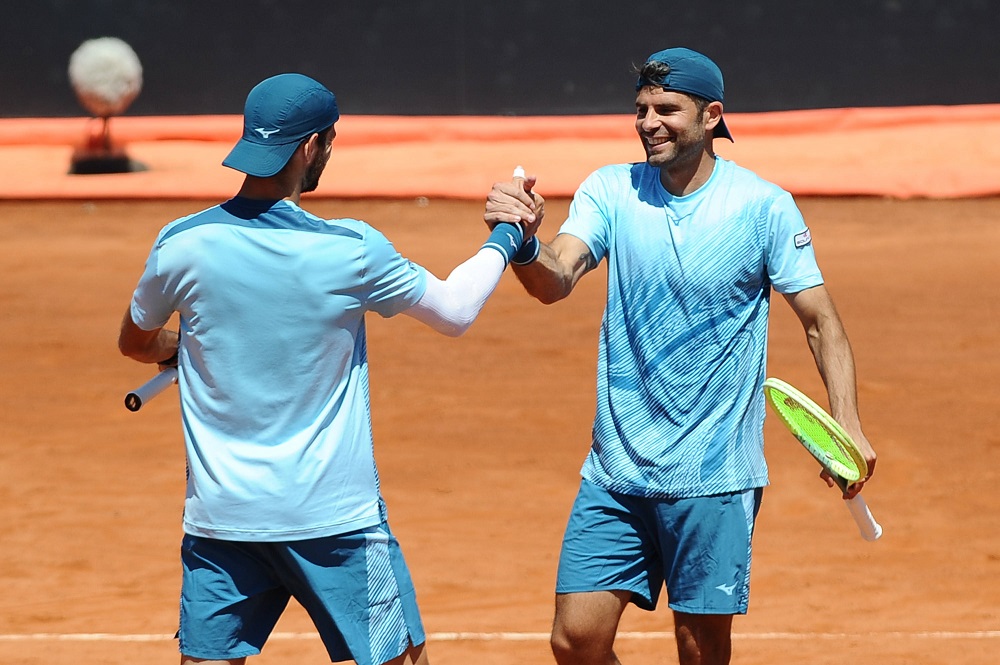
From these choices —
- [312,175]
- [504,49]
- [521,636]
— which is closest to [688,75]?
[312,175]

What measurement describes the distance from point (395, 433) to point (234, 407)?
18.2ft

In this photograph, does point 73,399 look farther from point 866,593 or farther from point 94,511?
point 866,593

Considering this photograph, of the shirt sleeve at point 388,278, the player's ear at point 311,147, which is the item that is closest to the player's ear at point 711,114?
the shirt sleeve at point 388,278

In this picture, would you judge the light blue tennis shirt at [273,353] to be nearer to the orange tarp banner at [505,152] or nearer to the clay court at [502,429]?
the clay court at [502,429]

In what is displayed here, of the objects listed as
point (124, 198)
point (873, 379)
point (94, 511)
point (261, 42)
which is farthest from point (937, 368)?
point (261, 42)

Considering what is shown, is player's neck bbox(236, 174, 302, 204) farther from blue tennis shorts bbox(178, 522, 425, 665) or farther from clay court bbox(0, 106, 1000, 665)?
clay court bbox(0, 106, 1000, 665)

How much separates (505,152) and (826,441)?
44.9 feet

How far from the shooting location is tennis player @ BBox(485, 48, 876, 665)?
4.30 m

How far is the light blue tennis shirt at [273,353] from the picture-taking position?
3.33m

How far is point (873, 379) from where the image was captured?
32.3 ft

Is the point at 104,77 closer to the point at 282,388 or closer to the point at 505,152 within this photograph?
the point at 505,152

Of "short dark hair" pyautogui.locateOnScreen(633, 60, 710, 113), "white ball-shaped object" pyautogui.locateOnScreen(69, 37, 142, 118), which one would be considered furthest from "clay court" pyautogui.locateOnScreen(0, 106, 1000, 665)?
"short dark hair" pyautogui.locateOnScreen(633, 60, 710, 113)

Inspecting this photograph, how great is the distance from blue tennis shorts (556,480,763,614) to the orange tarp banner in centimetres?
1144

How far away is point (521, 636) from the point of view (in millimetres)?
6027
